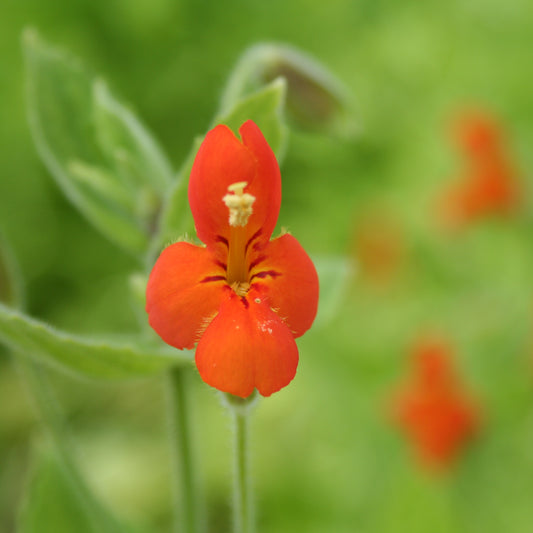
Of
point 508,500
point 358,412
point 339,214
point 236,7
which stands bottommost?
point 508,500

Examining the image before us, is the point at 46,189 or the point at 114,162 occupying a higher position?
the point at 46,189

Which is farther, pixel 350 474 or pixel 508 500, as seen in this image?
pixel 350 474

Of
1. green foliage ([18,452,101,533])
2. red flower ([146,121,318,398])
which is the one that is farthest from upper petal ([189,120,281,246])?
green foliage ([18,452,101,533])

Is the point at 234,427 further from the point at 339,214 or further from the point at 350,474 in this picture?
the point at 339,214

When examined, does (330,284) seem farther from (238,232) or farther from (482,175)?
(482,175)

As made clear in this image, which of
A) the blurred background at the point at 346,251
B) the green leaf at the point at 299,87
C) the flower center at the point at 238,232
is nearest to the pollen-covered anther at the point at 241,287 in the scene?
the flower center at the point at 238,232

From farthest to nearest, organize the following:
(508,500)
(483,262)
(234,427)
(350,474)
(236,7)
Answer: (236,7) → (483,262) → (350,474) → (508,500) → (234,427)

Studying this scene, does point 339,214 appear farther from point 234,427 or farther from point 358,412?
point 234,427

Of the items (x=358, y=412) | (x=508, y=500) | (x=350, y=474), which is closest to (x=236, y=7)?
(x=358, y=412)

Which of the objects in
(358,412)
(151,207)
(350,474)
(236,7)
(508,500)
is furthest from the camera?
(236,7)
